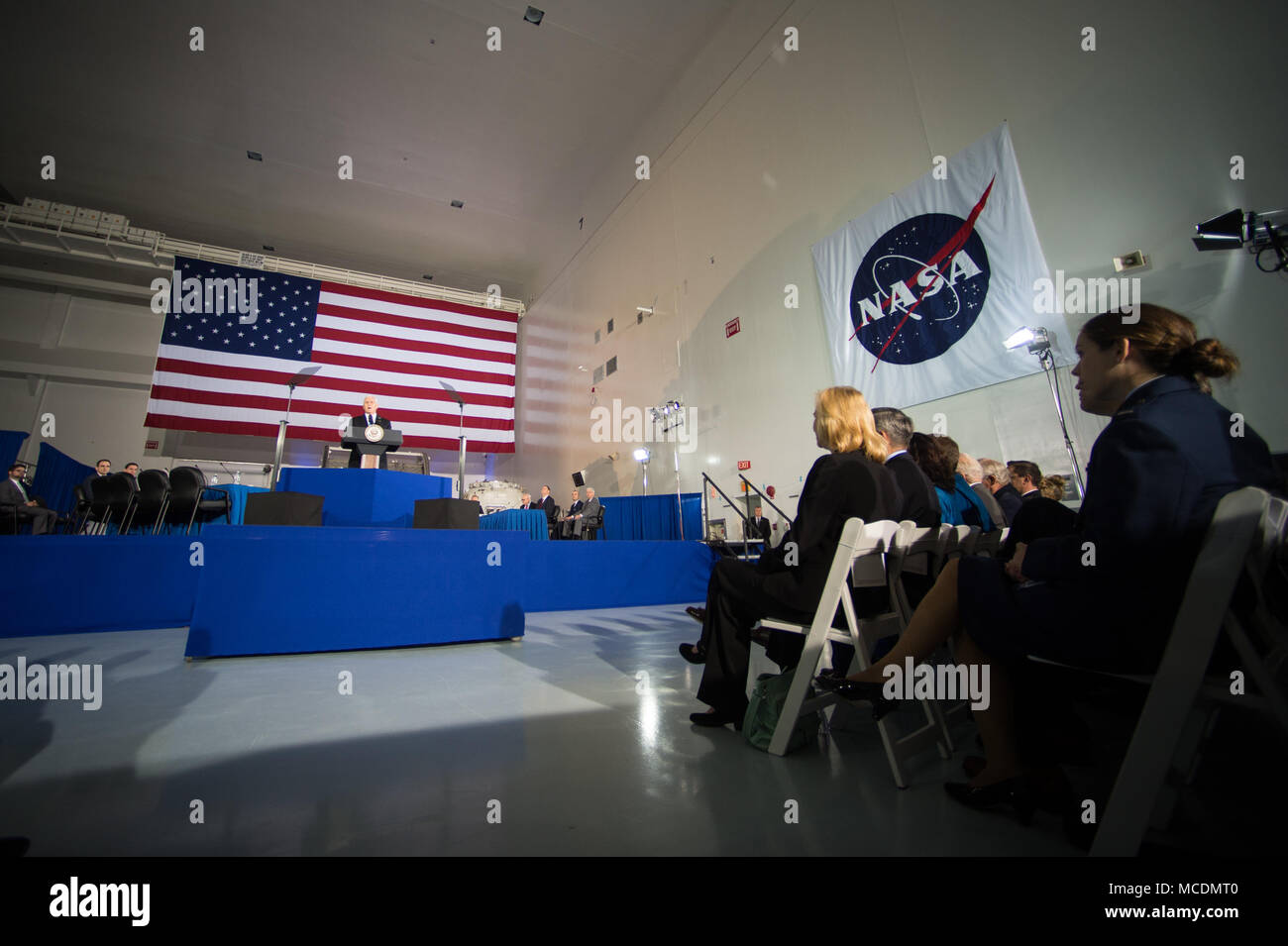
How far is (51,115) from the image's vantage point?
8078 millimetres

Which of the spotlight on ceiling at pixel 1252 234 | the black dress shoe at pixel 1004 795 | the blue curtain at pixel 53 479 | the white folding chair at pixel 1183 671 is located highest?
the spotlight on ceiling at pixel 1252 234

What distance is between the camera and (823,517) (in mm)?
1454

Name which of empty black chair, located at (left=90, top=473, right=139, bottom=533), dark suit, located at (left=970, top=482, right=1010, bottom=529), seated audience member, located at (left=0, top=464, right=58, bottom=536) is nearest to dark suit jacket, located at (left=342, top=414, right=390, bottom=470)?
empty black chair, located at (left=90, top=473, right=139, bottom=533)

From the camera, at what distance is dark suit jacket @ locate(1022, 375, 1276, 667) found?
0.80 m

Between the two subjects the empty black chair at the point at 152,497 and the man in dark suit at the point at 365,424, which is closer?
the man in dark suit at the point at 365,424

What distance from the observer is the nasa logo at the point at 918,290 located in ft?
13.8

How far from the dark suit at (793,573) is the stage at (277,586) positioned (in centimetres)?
165

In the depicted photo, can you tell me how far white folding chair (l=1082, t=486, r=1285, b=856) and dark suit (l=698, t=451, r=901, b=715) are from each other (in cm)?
70

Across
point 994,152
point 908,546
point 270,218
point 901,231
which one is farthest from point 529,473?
point 908,546

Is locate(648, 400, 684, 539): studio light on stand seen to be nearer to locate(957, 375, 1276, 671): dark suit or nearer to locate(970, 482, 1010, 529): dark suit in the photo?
locate(970, 482, 1010, 529): dark suit

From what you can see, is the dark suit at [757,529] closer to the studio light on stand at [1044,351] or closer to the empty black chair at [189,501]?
the studio light on stand at [1044,351]

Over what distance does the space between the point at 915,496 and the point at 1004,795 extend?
3.09 ft

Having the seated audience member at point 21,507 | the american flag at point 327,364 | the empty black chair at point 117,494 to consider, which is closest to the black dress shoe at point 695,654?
the empty black chair at point 117,494

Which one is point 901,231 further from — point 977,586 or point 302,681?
point 302,681
